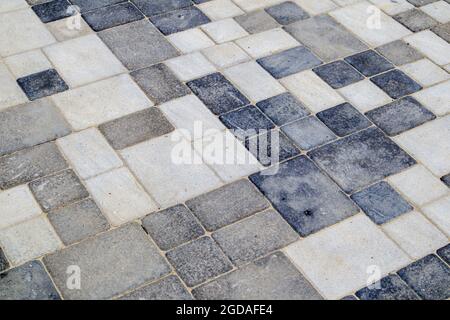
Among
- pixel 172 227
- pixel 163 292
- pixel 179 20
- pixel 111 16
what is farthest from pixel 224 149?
pixel 111 16

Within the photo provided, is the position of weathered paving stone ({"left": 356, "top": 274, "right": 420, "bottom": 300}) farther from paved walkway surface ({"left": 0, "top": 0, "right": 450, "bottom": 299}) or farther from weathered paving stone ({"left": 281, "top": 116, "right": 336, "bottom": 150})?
weathered paving stone ({"left": 281, "top": 116, "right": 336, "bottom": 150})

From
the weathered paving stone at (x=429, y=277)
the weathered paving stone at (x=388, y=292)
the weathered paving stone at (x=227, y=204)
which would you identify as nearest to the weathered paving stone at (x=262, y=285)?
the weathered paving stone at (x=388, y=292)

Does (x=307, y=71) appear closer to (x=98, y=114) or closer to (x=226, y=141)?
(x=226, y=141)

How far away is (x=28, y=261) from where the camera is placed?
3.99 m

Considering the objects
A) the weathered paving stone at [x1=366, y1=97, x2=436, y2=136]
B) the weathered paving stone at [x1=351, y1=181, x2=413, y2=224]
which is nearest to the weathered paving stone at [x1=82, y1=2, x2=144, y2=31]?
the weathered paving stone at [x1=366, y1=97, x2=436, y2=136]

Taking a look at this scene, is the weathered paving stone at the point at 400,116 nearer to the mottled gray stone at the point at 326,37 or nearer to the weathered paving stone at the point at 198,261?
the mottled gray stone at the point at 326,37

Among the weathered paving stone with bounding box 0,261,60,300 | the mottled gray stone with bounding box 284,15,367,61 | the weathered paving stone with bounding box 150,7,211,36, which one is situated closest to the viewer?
the weathered paving stone with bounding box 0,261,60,300

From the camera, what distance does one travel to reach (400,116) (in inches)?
203

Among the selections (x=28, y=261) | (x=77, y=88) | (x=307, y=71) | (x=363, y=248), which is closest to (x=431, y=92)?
(x=307, y=71)

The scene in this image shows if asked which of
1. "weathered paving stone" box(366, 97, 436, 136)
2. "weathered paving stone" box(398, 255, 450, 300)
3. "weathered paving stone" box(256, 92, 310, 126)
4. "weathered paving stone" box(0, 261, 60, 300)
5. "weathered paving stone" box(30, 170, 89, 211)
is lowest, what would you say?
"weathered paving stone" box(0, 261, 60, 300)

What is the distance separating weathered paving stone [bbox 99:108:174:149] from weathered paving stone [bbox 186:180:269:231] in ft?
2.54

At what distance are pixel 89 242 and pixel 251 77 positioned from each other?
7.22ft

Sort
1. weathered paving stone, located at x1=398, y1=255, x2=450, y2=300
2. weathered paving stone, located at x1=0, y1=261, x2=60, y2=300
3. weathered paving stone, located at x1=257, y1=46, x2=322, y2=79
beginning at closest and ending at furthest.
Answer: weathered paving stone, located at x1=0, y1=261, x2=60, y2=300 → weathered paving stone, located at x1=398, y1=255, x2=450, y2=300 → weathered paving stone, located at x1=257, y1=46, x2=322, y2=79

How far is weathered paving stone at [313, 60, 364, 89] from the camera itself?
546 centimetres
